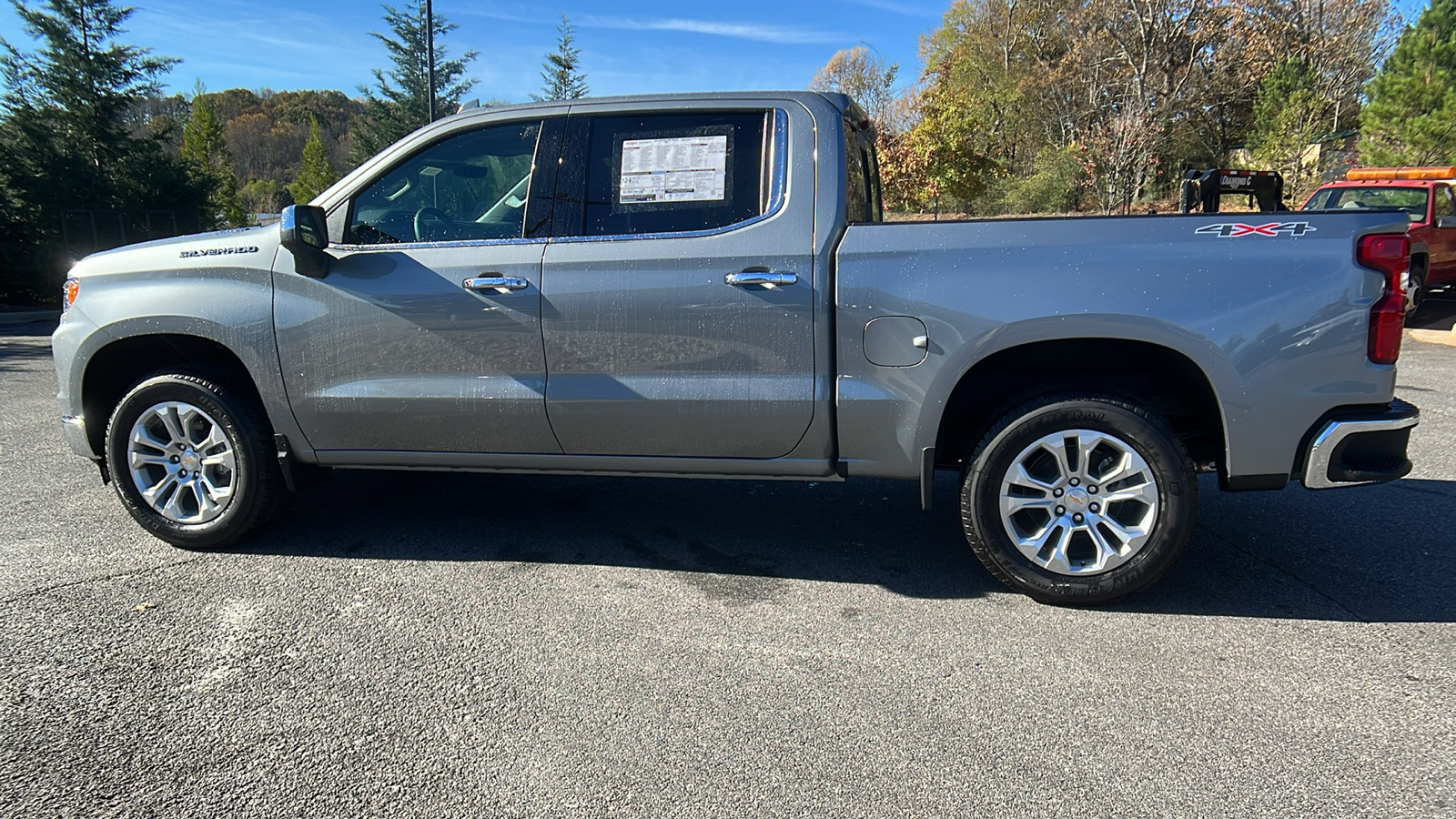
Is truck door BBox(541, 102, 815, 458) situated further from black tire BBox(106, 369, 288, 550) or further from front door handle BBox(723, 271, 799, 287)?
black tire BBox(106, 369, 288, 550)

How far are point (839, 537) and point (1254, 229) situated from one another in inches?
84.8

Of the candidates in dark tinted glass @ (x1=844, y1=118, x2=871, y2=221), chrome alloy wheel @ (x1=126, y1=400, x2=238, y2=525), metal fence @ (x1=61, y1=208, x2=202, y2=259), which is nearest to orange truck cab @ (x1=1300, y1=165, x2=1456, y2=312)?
dark tinted glass @ (x1=844, y1=118, x2=871, y2=221)

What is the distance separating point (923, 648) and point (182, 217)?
21.6m

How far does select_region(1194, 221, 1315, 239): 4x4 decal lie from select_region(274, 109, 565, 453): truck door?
2.53 meters

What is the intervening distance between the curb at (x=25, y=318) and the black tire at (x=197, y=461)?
1464 cm

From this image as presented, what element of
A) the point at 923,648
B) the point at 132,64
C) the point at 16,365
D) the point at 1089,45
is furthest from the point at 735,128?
the point at 1089,45

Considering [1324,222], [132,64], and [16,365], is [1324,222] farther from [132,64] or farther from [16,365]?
[132,64]

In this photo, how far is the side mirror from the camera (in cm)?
375

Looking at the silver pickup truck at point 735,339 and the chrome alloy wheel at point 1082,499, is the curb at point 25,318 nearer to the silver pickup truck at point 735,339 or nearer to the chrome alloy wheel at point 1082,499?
the silver pickup truck at point 735,339

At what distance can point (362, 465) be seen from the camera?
4.14 metres

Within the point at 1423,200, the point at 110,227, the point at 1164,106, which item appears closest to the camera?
the point at 1423,200

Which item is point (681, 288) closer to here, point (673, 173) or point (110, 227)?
point (673, 173)

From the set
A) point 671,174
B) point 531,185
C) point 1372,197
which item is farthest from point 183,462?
point 1372,197

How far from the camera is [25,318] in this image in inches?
627
